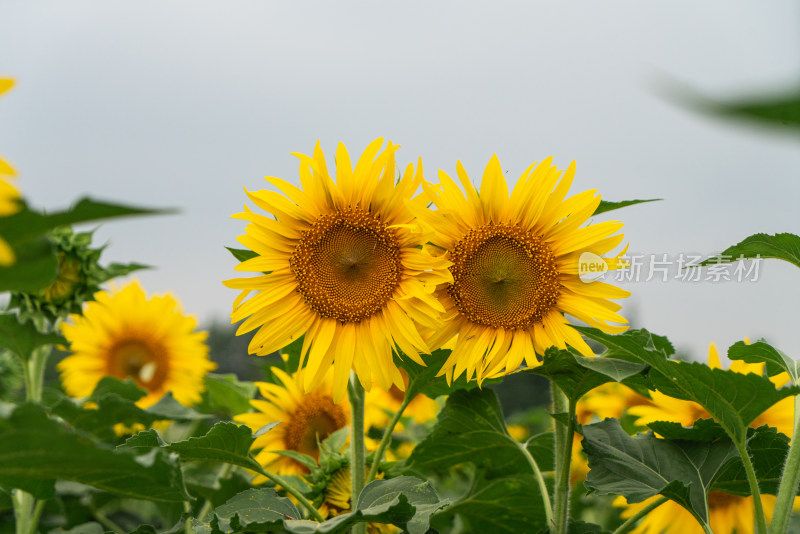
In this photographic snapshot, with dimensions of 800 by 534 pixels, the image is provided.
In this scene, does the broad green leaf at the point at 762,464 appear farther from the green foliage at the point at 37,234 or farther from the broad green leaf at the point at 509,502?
the green foliage at the point at 37,234

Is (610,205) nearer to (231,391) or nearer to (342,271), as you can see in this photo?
(342,271)

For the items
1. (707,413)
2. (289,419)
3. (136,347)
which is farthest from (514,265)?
(136,347)

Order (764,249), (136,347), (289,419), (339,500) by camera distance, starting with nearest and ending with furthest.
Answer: (764,249) < (339,500) < (289,419) < (136,347)

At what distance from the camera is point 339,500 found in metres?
1.66

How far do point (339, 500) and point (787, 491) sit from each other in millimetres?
915

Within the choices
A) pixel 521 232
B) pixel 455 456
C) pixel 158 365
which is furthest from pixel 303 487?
pixel 158 365

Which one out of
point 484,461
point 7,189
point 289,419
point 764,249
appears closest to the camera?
point 7,189

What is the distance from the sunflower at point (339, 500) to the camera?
1635mm

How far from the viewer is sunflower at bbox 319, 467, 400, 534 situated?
5.36 ft

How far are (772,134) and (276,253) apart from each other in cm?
137

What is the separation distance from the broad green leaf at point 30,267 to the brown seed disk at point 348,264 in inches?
30.0

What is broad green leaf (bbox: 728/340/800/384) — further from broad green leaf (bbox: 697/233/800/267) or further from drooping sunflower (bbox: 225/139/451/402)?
drooping sunflower (bbox: 225/139/451/402)

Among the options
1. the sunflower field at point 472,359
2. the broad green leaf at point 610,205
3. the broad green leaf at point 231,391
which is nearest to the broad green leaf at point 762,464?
the sunflower field at point 472,359

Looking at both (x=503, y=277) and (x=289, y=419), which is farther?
(x=289, y=419)
